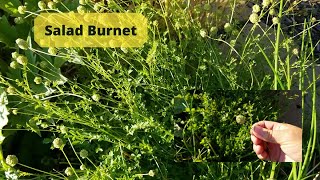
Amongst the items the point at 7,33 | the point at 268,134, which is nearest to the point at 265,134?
the point at 268,134

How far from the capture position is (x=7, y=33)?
1.60 meters

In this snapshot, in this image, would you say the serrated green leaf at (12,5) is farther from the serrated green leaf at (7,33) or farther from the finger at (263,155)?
the finger at (263,155)

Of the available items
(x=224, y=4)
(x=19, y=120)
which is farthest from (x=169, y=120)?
(x=224, y=4)

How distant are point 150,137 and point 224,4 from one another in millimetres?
609

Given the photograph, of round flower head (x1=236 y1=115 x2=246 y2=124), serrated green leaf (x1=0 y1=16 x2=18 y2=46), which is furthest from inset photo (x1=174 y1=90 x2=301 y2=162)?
serrated green leaf (x1=0 y1=16 x2=18 y2=46)

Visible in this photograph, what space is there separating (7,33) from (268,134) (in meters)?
0.83

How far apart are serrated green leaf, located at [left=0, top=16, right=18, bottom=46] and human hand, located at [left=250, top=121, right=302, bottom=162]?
78 centimetres

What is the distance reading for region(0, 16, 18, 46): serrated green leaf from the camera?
62.4 inches

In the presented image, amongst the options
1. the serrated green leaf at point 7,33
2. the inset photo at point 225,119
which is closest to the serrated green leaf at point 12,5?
the serrated green leaf at point 7,33

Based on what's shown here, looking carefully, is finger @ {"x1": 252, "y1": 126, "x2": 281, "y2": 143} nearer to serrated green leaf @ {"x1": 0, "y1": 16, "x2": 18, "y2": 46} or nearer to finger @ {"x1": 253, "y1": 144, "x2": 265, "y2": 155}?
finger @ {"x1": 253, "y1": 144, "x2": 265, "y2": 155}

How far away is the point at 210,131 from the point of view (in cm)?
133

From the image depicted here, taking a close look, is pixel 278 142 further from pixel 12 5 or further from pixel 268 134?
pixel 12 5

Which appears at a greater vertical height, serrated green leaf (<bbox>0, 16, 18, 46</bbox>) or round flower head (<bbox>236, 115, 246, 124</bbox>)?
serrated green leaf (<bbox>0, 16, 18, 46</bbox>)

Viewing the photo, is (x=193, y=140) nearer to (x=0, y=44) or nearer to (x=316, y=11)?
(x=0, y=44)
